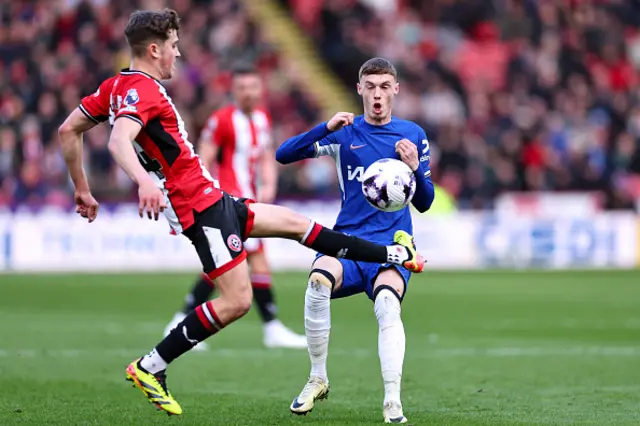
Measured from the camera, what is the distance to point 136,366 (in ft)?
22.0

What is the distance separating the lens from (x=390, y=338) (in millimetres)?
6906

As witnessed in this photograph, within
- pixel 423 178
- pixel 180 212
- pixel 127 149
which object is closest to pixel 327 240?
pixel 423 178

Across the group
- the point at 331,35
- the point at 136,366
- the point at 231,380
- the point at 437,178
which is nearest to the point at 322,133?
the point at 136,366

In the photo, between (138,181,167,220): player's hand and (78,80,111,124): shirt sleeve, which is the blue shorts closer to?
(138,181,167,220): player's hand

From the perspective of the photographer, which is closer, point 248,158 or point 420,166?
point 420,166

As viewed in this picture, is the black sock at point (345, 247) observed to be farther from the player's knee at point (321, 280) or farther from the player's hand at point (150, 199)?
the player's hand at point (150, 199)

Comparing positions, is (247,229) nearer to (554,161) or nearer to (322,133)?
(322,133)

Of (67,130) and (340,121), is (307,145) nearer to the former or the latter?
(340,121)

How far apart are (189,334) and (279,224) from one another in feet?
2.79

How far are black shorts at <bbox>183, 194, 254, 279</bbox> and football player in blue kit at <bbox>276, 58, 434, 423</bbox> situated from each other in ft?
2.05

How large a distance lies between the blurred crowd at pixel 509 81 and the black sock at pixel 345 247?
17.6m

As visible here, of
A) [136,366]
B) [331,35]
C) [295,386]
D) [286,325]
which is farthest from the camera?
[331,35]

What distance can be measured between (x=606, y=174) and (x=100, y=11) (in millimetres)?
11710

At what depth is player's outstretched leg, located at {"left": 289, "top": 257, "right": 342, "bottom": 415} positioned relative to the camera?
7.19m
